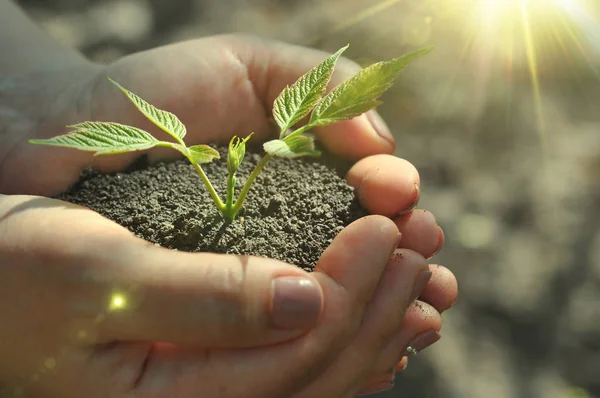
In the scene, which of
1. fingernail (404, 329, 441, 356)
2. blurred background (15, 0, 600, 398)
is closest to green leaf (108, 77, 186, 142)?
fingernail (404, 329, 441, 356)

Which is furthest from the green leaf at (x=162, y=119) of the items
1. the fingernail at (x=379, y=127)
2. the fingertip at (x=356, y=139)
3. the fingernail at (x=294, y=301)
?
the fingernail at (x=379, y=127)

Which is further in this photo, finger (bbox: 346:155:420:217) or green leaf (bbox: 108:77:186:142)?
finger (bbox: 346:155:420:217)

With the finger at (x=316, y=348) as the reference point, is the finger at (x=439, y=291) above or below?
below

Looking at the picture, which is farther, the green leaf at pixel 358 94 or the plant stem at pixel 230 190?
the plant stem at pixel 230 190

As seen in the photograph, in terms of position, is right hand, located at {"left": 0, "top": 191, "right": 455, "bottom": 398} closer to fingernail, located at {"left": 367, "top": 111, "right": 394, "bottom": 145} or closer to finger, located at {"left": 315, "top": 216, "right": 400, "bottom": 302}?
finger, located at {"left": 315, "top": 216, "right": 400, "bottom": 302}

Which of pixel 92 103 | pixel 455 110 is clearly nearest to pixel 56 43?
pixel 92 103

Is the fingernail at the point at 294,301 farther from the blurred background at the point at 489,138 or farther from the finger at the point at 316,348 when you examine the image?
the blurred background at the point at 489,138
